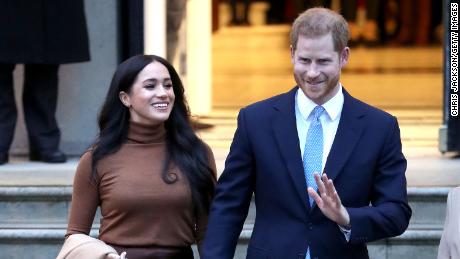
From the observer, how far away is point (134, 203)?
4.62 metres

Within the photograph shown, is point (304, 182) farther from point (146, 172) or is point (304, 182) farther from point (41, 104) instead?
point (41, 104)

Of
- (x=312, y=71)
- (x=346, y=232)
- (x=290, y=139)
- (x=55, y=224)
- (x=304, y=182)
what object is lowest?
(x=55, y=224)

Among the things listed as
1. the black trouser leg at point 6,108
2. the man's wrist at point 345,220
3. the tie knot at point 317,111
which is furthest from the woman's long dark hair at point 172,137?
the black trouser leg at point 6,108

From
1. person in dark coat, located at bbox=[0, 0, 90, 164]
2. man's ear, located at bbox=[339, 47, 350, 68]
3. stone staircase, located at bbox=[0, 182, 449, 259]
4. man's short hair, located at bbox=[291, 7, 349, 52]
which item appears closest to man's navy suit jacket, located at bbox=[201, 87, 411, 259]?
man's ear, located at bbox=[339, 47, 350, 68]

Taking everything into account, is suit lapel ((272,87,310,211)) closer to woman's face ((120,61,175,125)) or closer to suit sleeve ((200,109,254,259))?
suit sleeve ((200,109,254,259))

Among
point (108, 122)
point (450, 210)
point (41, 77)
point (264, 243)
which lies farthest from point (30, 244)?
point (450, 210)

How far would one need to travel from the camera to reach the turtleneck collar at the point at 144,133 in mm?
4785

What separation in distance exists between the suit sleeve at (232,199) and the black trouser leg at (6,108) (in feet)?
11.8

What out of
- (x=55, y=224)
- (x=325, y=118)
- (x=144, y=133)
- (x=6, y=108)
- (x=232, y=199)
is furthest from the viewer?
(x=6, y=108)

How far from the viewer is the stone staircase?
655 cm

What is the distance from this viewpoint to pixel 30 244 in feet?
22.0

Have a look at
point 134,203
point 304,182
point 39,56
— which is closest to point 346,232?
point 304,182

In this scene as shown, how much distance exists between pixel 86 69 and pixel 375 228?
4.37 meters

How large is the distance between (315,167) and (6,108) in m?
3.91
